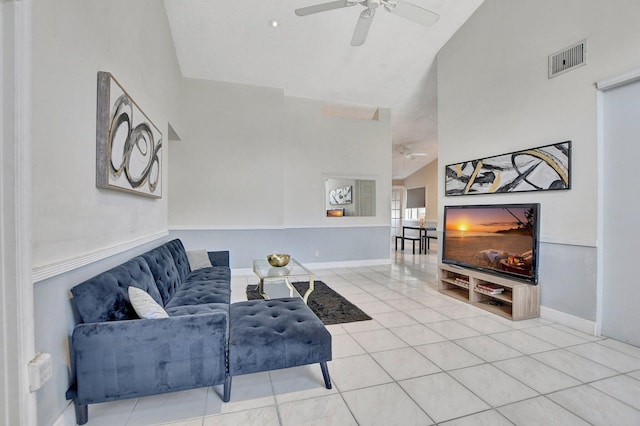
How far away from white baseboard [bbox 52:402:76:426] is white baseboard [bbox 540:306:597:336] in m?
4.06

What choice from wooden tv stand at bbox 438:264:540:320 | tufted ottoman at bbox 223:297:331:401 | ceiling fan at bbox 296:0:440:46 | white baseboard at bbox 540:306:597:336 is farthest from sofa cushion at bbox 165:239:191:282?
white baseboard at bbox 540:306:597:336

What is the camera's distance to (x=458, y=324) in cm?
295

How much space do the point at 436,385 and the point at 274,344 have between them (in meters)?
1.14

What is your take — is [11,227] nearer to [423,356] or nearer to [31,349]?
[31,349]

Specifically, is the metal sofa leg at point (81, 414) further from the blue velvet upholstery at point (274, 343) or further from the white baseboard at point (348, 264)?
→ the white baseboard at point (348, 264)

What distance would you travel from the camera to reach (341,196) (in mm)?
5891

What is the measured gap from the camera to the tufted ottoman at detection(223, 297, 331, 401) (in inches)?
67.2

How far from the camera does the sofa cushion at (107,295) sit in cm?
149

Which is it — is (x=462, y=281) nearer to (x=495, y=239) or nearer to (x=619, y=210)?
(x=495, y=239)

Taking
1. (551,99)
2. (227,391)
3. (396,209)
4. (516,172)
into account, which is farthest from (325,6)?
(396,209)

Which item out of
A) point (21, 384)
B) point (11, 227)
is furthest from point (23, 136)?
point (21, 384)

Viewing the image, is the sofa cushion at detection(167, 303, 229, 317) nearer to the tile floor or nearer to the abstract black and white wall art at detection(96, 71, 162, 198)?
the tile floor

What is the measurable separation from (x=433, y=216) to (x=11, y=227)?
401 inches

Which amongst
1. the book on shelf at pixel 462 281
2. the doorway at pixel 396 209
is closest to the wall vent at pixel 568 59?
the book on shelf at pixel 462 281
